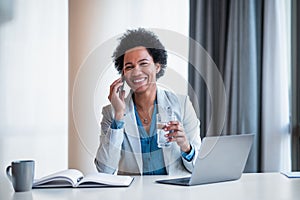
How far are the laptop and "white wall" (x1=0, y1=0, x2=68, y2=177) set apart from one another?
0.59 metres

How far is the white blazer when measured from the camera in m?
1.79

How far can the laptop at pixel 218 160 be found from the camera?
1.51 metres

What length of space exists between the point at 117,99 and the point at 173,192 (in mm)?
526

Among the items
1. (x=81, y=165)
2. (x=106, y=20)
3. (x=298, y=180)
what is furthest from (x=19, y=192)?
(x=106, y=20)

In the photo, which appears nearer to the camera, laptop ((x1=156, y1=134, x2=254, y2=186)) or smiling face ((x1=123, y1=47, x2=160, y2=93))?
laptop ((x1=156, y1=134, x2=254, y2=186))

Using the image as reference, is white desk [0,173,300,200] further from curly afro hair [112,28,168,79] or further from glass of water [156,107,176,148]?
curly afro hair [112,28,168,79]

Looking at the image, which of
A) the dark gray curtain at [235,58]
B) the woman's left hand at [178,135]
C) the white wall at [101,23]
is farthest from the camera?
the dark gray curtain at [235,58]

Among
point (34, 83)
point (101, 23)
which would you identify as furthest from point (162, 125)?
point (101, 23)

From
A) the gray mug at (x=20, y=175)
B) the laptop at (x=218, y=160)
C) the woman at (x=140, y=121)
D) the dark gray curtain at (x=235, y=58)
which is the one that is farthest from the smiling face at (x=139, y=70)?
the dark gray curtain at (x=235, y=58)

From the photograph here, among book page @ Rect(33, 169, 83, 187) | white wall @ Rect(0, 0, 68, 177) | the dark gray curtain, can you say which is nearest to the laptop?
book page @ Rect(33, 169, 83, 187)

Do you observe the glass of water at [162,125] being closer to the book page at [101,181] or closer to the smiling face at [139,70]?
the smiling face at [139,70]

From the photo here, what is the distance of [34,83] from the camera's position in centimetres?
195

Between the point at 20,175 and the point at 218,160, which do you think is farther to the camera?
the point at 218,160

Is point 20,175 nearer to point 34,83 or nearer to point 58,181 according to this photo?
point 58,181
